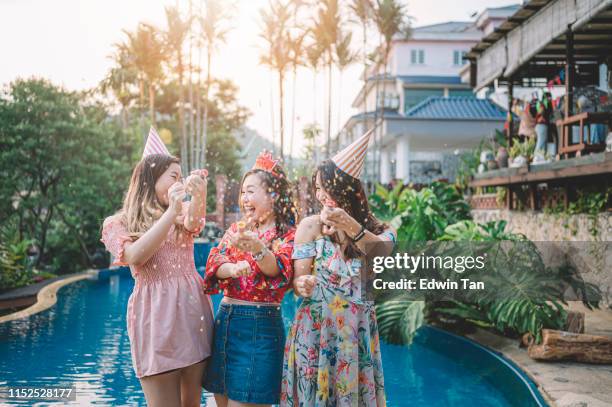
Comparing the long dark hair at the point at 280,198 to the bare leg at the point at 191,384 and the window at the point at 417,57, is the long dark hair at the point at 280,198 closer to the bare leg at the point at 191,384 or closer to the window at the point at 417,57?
the bare leg at the point at 191,384

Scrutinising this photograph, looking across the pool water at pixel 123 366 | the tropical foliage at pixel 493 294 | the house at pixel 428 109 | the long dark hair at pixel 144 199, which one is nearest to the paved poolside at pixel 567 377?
the pool water at pixel 123 366

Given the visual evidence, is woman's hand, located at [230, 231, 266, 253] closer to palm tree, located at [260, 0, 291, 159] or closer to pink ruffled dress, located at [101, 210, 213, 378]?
pink ruffled dress, located at [101, 210, 213, 378]

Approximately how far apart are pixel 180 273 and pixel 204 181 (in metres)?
0.47

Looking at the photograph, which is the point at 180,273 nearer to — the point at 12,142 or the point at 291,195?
the point at 291,195

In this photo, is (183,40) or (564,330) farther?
(183,40)

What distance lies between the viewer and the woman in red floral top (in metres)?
2.64

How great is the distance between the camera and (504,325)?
6.76 meters

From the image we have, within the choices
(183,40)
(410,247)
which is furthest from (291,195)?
(183,40)

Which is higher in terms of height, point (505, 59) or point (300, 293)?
point (505, 59)

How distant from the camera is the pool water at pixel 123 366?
Result: 527cm

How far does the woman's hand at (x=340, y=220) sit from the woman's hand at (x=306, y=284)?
10.0 inches

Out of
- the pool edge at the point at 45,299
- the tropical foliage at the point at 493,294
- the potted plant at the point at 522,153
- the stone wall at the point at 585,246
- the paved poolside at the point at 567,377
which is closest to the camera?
the paved poolside at the point at 567,377

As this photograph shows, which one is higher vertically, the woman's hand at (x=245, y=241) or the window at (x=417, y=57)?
the window at (x=417, y=57)

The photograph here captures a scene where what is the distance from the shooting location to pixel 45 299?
33.1ft
